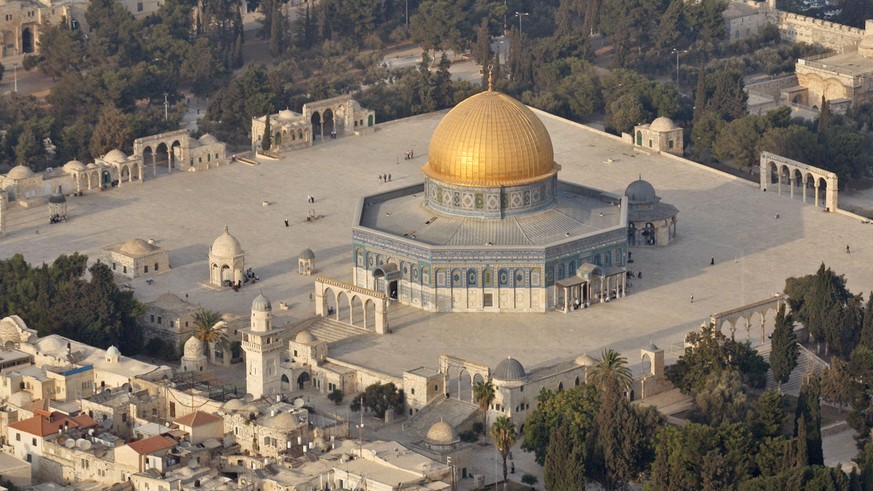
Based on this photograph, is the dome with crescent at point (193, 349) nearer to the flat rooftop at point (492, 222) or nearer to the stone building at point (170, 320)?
the stone building at point (170, 320)

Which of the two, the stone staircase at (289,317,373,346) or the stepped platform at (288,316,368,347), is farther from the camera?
the stone staircase at (289,317,373,346)

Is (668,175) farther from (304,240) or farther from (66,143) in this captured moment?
(66,143)

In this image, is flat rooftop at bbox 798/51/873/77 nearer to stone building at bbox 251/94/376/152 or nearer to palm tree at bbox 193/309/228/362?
stone building at bbox 251/94/376/152

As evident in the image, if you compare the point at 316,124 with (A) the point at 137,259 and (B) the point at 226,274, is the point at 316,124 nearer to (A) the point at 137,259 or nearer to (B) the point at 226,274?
(A) the point at 137,259

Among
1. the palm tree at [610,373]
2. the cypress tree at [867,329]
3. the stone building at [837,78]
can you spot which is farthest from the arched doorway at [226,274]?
the stone building at [837,78]

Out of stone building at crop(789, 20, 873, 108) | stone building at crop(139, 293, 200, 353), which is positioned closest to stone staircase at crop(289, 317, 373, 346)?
stone building at crop(139, 293, 200, 353)

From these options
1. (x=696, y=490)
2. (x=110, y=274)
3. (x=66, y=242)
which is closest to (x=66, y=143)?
(x=66, y=242)

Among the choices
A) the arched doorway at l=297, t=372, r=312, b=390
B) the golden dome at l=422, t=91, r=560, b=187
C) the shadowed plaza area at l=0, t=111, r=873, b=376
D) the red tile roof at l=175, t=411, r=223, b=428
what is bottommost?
the arched doorway at l=297, t=372, r=312, b=390
